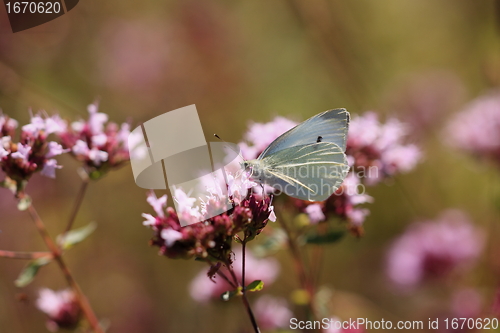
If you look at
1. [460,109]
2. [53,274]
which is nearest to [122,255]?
[53,274]

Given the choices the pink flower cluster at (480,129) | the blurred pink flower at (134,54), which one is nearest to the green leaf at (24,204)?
the blurred pink flower at (134,54)

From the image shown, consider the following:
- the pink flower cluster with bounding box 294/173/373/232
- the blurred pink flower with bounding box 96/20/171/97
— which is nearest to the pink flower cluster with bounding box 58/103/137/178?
the pink flower cluster with bounding box 294/173/373/232

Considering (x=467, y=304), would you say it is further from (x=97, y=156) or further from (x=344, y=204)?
(x=97, y=156)

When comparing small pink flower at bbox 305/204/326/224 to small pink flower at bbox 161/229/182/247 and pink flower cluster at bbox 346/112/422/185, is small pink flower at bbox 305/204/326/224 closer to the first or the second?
pink flower cluster at bbox 346/112/422/185

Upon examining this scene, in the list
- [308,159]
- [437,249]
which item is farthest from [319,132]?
[437,249]

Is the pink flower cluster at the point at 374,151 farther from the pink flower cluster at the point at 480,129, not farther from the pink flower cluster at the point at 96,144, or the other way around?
the pink flower cluster at the point at 96,144

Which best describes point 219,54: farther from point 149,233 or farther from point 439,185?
point 439,185
